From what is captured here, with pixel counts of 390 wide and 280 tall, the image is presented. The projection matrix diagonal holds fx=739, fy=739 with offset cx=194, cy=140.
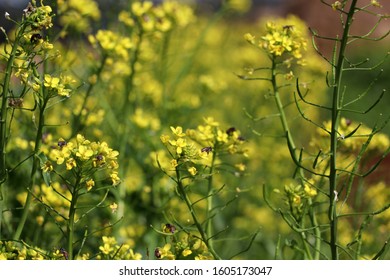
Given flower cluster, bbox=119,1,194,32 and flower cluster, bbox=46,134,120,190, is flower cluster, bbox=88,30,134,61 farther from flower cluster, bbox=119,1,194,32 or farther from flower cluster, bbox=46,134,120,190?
flower cluster, bbox=46,134,120,190

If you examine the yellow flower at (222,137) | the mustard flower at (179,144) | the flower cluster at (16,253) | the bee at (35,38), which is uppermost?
the bee at (35,38)

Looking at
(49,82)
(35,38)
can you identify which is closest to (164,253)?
(49,82)

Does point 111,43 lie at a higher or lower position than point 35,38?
higher

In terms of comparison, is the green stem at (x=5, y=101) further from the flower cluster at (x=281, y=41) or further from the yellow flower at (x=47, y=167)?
the flower cluster at (x=281, y=41)

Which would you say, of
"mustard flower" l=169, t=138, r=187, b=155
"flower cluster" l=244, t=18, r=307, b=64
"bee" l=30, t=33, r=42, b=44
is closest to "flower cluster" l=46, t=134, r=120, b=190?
"mustard flower" l=169, t=138, r=187, b=155

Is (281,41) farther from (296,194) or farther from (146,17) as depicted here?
(146,17)

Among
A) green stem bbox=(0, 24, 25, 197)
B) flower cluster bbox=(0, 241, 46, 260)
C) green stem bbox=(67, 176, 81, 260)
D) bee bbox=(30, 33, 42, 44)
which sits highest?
bee bbox=(30, 33, 42, 44)

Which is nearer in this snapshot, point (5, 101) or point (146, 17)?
point (5, 101)

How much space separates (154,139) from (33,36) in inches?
55.0

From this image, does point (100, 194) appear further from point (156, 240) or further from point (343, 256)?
point (343, 256)

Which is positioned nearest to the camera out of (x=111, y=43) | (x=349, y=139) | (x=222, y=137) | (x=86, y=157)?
(x=86, y=157)

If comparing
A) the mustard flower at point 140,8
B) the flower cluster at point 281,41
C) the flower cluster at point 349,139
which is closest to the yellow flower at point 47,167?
the flower cluster at point 281,41

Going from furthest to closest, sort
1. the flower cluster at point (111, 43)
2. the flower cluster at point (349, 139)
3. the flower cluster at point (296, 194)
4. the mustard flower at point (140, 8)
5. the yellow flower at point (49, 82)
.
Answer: the mustard flower at point (140, 8), the flower cluster at point (111, 43), the flower cluster at point (349, 139), the flower cluster at point (296, 194), the yellow flower at point (49, 82)
